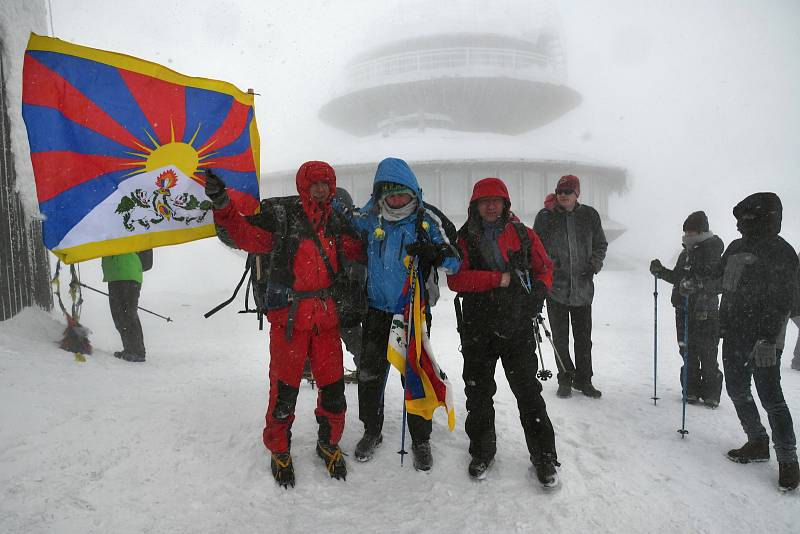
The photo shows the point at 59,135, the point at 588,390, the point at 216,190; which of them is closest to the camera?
the point at 216,190

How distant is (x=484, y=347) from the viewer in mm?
3389

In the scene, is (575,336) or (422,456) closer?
(422,456)

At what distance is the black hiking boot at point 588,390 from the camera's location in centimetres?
507

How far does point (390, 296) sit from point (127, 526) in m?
2.14

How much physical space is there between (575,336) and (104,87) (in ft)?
16.4

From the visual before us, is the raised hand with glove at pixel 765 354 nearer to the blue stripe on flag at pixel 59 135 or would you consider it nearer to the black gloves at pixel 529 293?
the black gloves at pixel 529 293

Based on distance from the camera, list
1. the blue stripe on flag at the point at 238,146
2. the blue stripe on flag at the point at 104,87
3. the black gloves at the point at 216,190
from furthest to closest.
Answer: the blue stripe on flag at the point at 238,146
the blue stripe on flag at the point at 104,87
the black gloves at the point at 216,190

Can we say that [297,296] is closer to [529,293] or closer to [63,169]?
[529,293]

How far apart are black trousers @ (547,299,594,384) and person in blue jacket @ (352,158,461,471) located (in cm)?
236

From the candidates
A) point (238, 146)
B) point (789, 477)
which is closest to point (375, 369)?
point (238, 146)

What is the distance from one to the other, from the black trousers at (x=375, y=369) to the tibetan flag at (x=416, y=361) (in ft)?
0.35

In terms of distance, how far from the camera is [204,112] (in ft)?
12.2

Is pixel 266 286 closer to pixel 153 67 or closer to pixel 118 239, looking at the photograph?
pixel 118 239

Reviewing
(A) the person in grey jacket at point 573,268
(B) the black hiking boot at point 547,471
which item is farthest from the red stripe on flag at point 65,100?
(A) the person in grey jacket at point 573,268
